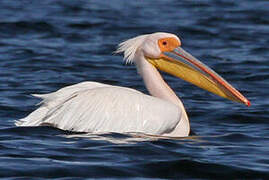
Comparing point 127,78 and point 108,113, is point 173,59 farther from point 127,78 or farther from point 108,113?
point 127,78

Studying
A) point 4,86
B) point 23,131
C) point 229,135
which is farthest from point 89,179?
point 4,86

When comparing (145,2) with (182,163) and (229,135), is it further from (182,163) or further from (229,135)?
(182,163)

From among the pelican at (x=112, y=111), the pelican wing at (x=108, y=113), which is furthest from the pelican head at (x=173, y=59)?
the pelican wing at (x=108, y=113)

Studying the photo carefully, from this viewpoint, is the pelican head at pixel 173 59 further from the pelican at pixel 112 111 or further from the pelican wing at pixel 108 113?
the pelican wing at pixel 108 113

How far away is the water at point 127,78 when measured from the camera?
231 inches

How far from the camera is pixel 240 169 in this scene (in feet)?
19.2

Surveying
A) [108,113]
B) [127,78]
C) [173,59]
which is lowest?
[127,78]

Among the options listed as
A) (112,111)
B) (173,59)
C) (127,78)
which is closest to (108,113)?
(112,111)

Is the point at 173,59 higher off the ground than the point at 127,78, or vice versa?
the point at 173,59

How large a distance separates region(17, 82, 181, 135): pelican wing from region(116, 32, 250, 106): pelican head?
0.76 metres

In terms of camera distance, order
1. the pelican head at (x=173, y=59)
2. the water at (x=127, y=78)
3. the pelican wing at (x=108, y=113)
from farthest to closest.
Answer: the pelican head at (x=173, y=59)
the pelican wing at (x=108, y=113)
the water at (x=127, y=78)

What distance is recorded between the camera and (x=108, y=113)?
6906 millimetres

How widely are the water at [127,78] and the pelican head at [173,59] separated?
45cm

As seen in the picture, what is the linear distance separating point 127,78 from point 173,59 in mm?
3396
